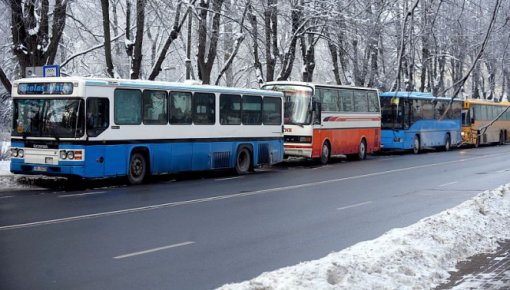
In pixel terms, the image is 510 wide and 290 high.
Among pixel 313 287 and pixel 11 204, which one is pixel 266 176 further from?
pixel 313 287

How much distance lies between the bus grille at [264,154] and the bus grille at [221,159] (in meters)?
1.96

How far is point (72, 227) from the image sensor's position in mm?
11664

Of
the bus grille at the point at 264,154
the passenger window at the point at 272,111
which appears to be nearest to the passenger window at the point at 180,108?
the bus grille at the point at 264,154

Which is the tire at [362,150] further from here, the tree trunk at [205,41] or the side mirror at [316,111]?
the tree trunk at [205,41]

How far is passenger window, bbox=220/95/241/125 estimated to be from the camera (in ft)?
76.4

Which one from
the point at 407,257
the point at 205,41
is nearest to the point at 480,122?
the point at 205,41

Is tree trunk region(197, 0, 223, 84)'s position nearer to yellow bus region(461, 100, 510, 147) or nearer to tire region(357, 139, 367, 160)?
tire region(357, 139, 367, 160)

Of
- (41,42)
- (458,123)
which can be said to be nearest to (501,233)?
(41,42)

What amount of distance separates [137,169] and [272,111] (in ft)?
24.5

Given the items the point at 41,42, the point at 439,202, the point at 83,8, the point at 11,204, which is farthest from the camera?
the point at 83,8

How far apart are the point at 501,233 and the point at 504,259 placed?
1.85 meters

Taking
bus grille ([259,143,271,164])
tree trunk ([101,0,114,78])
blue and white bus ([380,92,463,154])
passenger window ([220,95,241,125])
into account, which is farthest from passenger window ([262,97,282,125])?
blue and white bus ([380,92,463,154])

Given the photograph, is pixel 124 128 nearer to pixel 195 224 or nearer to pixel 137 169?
pixel 137 169

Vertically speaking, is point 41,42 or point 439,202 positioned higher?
point 41,42
